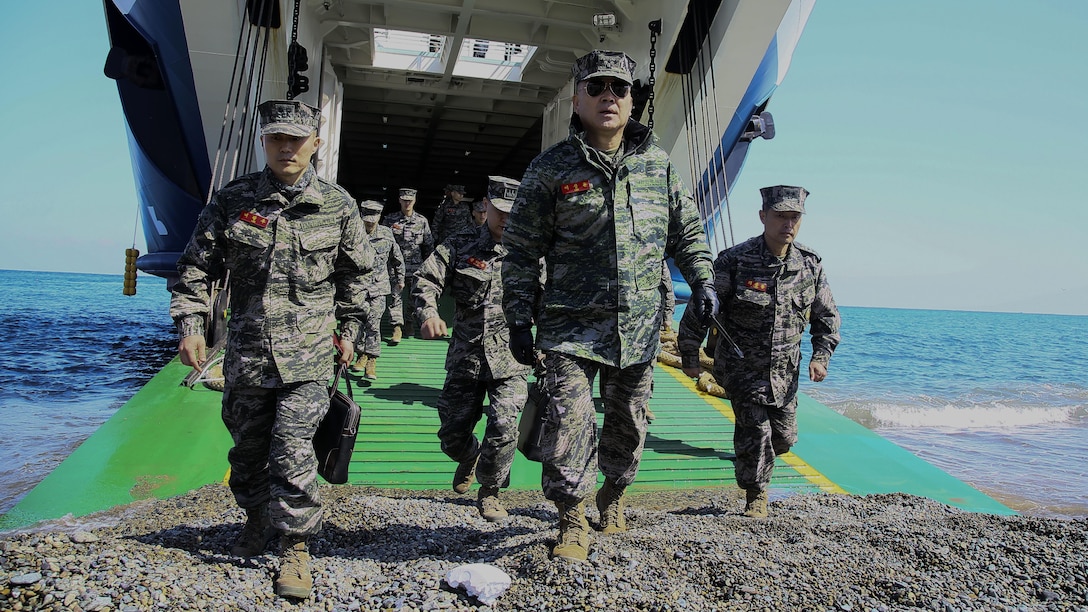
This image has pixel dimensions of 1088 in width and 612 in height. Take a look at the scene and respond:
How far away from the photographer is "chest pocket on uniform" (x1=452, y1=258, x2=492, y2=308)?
4273mm

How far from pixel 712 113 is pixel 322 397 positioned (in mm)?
7711

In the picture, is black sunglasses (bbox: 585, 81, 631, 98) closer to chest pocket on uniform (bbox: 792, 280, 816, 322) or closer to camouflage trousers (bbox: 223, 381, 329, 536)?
camouflage trousers (bbox: 223, 381, 329, 536)

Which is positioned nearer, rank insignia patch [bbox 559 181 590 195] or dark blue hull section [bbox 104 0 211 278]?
rank insignia patch [bbox 559 181 590 195]

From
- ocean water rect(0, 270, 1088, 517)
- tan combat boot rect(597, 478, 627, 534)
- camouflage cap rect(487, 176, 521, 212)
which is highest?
camouflage cap rect(487, 176, 521, 212)

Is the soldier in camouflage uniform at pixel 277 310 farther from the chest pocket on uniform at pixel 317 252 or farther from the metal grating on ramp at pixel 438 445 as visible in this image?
the metal grating on ramp at pixel 438 445

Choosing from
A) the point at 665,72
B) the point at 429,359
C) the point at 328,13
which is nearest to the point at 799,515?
the point at 429,359

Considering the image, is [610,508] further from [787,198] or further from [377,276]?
[377,276]

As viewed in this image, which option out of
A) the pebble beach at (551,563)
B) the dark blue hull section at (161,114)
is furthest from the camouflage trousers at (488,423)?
the dark blue hull section at (161,114)

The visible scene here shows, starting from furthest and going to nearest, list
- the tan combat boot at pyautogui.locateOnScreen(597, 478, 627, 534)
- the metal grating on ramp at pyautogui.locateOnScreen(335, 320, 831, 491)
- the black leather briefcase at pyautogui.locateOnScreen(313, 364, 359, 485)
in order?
the metal grating on ramp at pyautogui.locateOnScreen(335, 320, 831, 491) → the tan combat boot at pyautogui.locateOnScreen(597, 478, 627, 534) → the black leather briefcase at pyautogui.locateOnScreen(313, 364, 359, 485)

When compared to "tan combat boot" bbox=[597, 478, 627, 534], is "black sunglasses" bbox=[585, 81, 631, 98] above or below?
above

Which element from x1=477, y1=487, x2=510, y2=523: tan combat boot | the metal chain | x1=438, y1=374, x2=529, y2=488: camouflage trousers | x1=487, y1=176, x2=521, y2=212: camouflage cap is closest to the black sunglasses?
x1=487, y1=176, x2=521, y2=212: camouflage cap

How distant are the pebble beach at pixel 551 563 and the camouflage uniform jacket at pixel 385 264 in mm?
3759

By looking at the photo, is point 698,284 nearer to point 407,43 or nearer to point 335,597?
point 335,597

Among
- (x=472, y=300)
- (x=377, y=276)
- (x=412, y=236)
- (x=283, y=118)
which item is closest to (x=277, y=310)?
(x=283, y=118)
